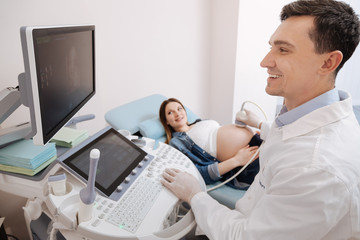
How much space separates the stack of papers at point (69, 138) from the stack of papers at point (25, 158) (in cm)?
9

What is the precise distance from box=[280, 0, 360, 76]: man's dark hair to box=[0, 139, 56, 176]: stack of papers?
1.02 meters

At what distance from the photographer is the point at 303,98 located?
0.92 meters

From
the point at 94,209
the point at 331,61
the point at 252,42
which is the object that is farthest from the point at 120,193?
the point at 252,42

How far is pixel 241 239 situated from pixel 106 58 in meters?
1.53

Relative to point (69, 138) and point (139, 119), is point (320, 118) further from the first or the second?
point (139, 119)

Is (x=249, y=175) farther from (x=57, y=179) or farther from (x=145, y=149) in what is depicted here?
(x=57, y=179)

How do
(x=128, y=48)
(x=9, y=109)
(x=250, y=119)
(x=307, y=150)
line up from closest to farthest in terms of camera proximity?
(x=307, y=150) < (x=9, y=109) < (x=250, y=119) < (x=128, y=48)

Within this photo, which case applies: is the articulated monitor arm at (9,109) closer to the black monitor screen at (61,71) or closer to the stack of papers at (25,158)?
the stack of papers at (25,158)

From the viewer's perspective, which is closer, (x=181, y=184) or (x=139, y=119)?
(x=181, y=184)

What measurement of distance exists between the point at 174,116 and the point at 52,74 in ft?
3.60

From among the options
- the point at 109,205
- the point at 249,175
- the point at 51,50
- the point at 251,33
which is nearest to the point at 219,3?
the point at 251,33

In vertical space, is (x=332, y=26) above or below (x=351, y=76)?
above

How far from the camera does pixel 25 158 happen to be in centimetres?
90

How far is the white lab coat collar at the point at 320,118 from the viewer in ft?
2.68
